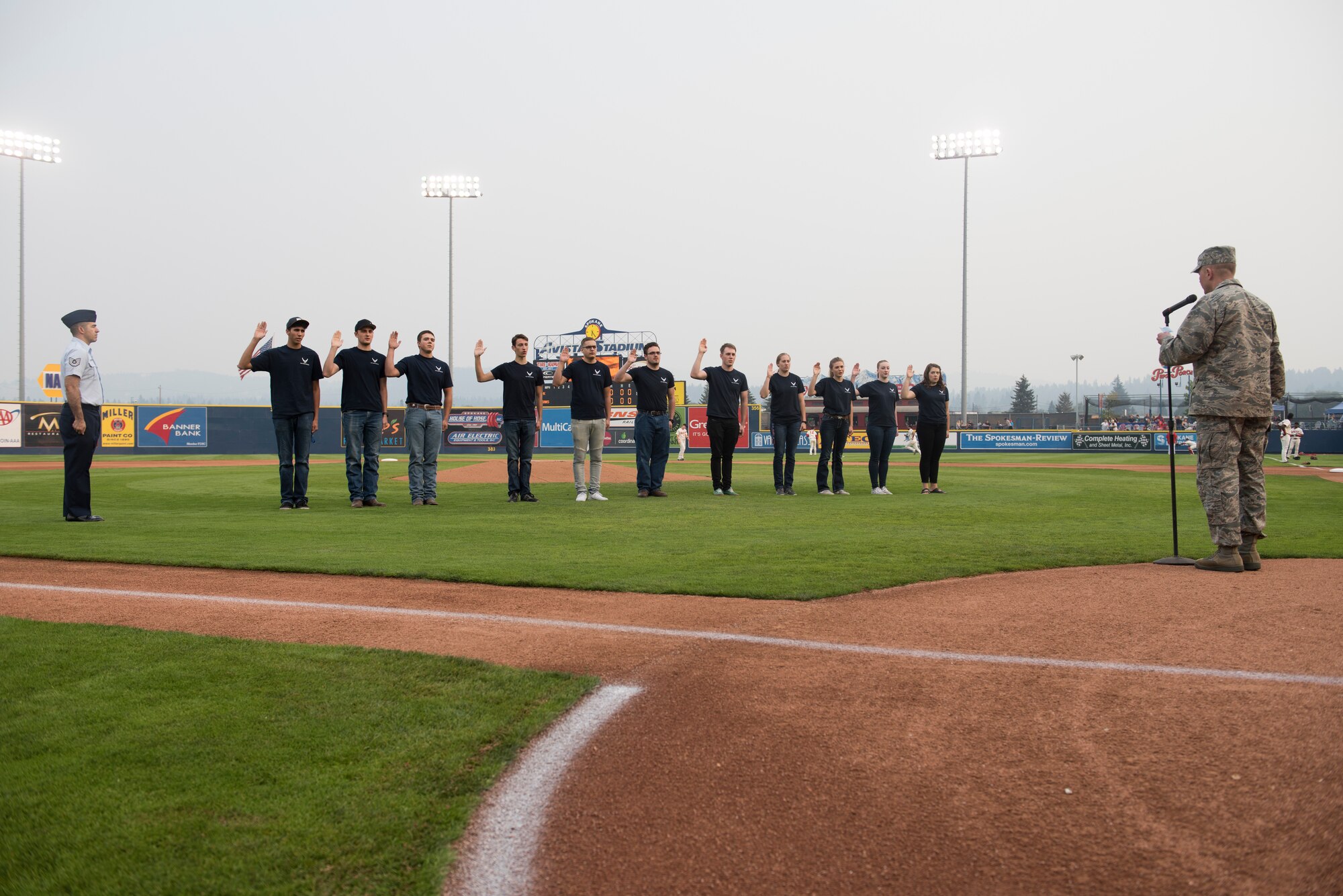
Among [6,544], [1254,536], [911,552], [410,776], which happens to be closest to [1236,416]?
[1254,536]

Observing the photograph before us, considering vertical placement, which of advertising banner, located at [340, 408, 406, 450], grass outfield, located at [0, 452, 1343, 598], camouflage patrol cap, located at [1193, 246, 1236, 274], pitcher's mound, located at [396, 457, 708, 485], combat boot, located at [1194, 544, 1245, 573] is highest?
camouflage patrol cap, located at [1193, 246, 1236, 274]

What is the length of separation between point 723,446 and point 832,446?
174cm

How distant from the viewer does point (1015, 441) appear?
4216 cm

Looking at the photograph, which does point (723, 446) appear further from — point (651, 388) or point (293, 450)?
point (293, 450)

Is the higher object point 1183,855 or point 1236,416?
point 1236,416

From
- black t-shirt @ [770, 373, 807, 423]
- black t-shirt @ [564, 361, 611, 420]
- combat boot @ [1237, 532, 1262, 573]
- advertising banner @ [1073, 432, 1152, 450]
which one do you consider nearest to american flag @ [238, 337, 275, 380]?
black t-shirt @ [564, 361, 611, 420]

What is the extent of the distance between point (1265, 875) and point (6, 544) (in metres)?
8.65

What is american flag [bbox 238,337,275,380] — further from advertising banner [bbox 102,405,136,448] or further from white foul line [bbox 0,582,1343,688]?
advertising banner [bbox 102,405,136,448]

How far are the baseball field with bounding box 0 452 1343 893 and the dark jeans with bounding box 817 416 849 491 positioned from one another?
260 inches

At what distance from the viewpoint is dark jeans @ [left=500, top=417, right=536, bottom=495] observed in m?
11.5

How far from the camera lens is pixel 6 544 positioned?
7.36 m

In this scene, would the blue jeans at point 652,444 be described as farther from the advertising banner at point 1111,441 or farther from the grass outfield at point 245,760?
the advertising banner at point 1111,441

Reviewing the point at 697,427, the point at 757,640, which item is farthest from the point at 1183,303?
the point at 697,427

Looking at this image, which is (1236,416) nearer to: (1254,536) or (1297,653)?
(1254,536)
